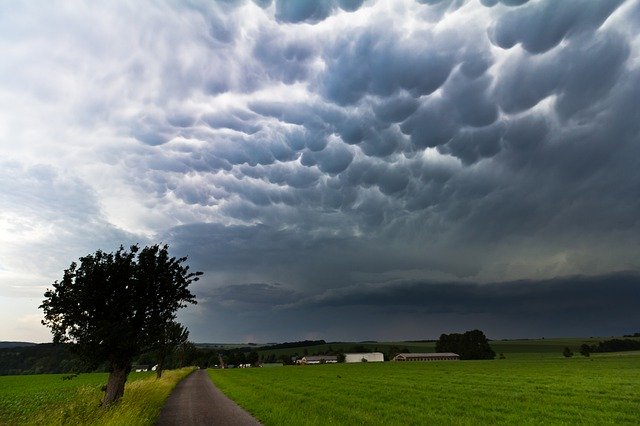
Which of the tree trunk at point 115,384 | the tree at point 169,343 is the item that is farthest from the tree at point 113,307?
the tree at point 169,343

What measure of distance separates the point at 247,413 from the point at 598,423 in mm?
18896

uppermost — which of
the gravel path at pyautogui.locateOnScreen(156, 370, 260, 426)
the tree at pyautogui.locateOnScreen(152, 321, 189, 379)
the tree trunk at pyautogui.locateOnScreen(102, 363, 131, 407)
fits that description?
the tree at pyautogui.locateOnScreen(152, 321, 189, 379)

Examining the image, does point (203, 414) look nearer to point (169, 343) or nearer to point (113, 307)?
point (113, 307)

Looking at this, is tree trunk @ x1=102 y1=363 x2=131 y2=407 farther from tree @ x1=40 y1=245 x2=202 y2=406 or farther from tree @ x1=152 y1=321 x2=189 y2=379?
tree @ x1=152 y1=321 x2=189 y2=379

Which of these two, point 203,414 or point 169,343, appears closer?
point 203,414

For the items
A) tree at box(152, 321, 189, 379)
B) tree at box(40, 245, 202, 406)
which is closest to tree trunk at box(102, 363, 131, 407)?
tree at box(40, 245, 202, 406)

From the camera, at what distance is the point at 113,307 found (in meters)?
23.9

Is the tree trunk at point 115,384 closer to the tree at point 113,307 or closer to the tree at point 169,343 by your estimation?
the tree at point 113,307

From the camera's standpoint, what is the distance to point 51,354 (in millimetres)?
166625

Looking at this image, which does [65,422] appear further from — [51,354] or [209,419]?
[51,354]

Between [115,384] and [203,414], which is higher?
[115,384]

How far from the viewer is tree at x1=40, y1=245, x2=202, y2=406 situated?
22.8 m

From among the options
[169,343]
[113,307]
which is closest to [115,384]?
[113,307]

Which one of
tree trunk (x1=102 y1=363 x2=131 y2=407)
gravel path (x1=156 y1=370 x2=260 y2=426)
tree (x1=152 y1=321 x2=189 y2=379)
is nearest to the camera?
gravel path (x1=156 y1=370 x2=260 y2=426)
